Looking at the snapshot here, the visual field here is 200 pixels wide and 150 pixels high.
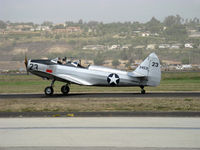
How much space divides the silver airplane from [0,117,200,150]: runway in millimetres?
9644

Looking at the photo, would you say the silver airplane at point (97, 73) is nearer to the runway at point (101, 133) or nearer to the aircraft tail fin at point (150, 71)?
the aircraft tail fin at point (150, 71)

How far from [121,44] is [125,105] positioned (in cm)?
18061

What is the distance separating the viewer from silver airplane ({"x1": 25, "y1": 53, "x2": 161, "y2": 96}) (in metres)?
21.0

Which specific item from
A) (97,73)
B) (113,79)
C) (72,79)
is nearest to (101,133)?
(113,79)

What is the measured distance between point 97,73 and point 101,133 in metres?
12.4

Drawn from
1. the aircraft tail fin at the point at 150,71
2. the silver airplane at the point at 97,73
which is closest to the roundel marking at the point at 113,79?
the silver airplane at the point at 97,73

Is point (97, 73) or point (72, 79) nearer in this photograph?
point (97, 73)

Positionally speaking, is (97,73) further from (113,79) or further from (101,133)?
(101,133)

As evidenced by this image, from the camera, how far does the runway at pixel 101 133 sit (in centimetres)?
782

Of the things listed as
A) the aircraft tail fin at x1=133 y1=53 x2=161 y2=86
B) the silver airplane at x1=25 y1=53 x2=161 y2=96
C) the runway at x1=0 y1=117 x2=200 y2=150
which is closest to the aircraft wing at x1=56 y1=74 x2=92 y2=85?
the silver airplane at x1=25 y1=53 x2=161 y2=96

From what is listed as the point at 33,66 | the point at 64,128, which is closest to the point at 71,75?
the point at 33,66

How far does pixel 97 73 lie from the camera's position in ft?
70.1

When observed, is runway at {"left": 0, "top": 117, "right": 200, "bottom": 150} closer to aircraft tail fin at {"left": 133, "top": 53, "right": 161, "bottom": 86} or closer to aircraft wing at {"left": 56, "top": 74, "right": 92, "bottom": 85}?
aircraft tail fin at {"left": 133, "top": 53, "right": 161, "bottom": 86}

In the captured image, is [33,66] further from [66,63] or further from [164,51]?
[164,51]
